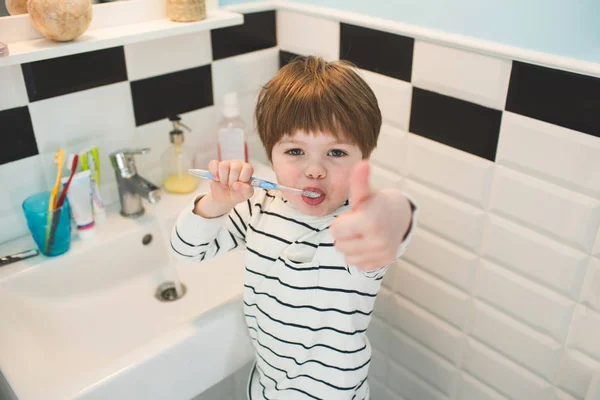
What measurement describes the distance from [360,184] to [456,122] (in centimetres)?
54

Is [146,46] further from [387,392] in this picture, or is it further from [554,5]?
[387,392]

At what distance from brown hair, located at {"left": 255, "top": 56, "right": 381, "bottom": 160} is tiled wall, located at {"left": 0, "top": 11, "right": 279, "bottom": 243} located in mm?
407

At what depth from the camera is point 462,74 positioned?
987mm

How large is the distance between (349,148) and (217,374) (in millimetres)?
468

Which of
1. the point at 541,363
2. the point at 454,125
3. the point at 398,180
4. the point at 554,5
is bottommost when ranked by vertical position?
the point at 541,363

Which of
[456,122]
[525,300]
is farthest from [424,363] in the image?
[456,122]

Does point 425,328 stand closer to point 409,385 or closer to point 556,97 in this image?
point 409,385


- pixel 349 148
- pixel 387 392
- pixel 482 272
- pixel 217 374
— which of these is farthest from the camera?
pixel 387 392

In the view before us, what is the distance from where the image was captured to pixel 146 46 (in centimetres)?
116

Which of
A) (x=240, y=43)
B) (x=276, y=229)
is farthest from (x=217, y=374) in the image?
(x=240, y=43)

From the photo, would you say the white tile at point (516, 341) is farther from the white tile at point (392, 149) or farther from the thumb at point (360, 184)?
the thumb at point (360, 184)

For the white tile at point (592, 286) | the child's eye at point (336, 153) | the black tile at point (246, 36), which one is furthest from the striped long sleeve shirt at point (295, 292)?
the black tile at point (246, 36)

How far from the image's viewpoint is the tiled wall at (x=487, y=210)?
2.96 feet

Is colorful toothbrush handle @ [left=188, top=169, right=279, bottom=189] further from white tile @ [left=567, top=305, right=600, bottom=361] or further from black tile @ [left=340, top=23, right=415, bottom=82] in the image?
white tile @ [left=567, top=305, right=600, bottom=361]
